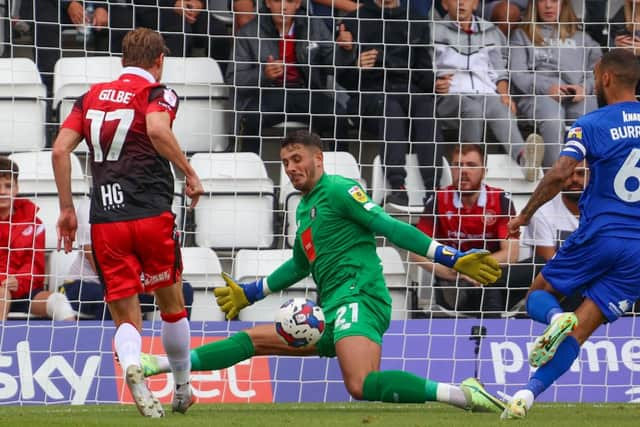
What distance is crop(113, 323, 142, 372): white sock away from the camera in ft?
22.6

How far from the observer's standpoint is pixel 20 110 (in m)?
11.5

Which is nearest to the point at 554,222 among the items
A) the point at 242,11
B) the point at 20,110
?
the point at 242,11

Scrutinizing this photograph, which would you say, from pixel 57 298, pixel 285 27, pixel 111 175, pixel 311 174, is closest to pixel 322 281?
pixel 311 174

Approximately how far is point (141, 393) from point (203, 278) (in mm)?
4191

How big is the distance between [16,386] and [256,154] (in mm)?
3156

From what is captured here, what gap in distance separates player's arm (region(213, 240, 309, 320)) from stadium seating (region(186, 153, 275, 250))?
2820 millimetres

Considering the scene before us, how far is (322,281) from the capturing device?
27.1 ft


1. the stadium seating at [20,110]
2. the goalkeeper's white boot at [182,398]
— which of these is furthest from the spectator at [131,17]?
the goalkeeper's white boot at [182,398]

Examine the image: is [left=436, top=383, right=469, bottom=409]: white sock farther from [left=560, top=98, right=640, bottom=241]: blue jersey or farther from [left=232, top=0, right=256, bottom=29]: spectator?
[left=232, top=0, right=256, bottom=29]: spectator

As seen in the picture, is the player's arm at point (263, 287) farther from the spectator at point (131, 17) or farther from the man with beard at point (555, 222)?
the spectator at point (131, 17)

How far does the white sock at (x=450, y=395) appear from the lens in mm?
7500

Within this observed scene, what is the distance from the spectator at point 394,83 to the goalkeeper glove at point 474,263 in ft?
13.6

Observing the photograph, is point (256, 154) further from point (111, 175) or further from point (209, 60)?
point (111, 175)

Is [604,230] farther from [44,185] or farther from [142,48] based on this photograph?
[44,185]
